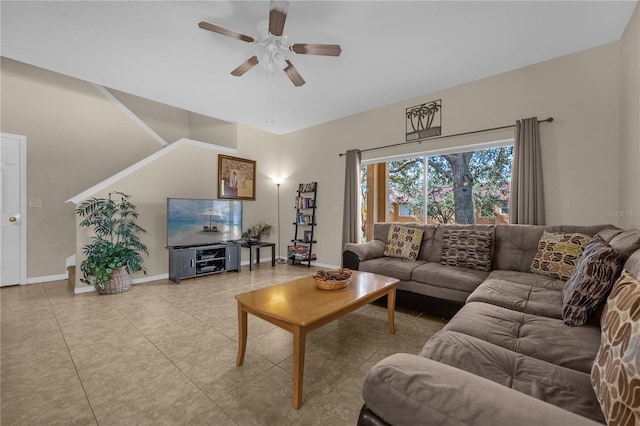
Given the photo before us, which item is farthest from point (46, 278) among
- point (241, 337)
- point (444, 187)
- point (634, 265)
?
point (634, 265)

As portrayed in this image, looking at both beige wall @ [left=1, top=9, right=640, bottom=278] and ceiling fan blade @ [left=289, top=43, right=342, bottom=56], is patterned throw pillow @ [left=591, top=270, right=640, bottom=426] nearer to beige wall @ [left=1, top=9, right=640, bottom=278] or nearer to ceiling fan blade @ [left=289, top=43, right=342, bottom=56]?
beige wall @ [left=1, top=9, right=640, bottom=278]

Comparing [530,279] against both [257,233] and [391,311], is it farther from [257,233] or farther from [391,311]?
[257,233]

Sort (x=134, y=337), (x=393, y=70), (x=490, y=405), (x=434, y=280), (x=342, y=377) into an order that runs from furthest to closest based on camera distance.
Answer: (x=393, y=70)
(x=434, y=280)
(x=134, y=337)
(x=342, y=377)
(x=490, y=405)

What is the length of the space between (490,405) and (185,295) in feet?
11.5

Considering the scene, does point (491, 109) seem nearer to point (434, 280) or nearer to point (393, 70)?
point (393, 70)

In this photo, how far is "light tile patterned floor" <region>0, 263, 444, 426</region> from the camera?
143 cm

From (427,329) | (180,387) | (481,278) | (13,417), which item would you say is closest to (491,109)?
(481,278)

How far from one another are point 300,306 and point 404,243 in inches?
78.8

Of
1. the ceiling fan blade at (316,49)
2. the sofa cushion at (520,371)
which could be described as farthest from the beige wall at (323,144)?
the sofa cushion at (520,371)

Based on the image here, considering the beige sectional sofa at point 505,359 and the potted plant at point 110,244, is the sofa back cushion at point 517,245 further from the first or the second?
the potted plant at point 110,244

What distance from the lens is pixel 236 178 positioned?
517 centimetres

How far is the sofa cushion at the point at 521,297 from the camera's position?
1692mm

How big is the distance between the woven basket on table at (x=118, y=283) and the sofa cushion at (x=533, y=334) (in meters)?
3.81

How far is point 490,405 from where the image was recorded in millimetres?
628
